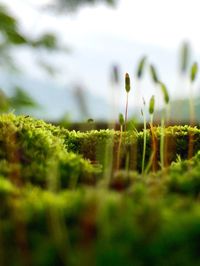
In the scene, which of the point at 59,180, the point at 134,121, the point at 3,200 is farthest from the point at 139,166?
the point at 3,200

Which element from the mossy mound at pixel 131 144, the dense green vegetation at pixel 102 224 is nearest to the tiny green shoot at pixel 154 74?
the dense green vegetation at pixel 102 224

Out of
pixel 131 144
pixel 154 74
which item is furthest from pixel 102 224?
pixel 131 144

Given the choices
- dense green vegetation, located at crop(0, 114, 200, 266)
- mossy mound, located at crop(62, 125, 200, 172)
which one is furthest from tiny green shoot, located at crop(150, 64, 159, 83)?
mossy mound, located at crop(62, 125, 200, 172)

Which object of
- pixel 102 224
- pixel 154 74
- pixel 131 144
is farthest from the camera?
pixel 131 144

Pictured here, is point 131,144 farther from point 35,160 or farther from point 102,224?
point 102,224

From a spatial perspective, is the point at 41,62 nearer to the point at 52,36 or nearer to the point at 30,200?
the point at 52,36

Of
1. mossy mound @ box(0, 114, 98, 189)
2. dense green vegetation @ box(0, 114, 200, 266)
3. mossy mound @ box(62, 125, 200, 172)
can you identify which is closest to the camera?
dense green vegetation @ box(0, 114, 200, 266)

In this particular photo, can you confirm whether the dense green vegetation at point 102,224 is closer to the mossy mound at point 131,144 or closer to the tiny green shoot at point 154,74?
the tiny green shoot at point 154,74

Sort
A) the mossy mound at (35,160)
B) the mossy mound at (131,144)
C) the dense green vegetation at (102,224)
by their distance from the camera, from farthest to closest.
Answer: the mossy mound at (131,144)
the mossy mound at (35,160)
the dense green vegetation at (102,224)

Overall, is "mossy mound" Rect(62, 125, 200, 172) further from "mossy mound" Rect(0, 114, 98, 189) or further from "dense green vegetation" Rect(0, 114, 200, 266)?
"dense green vegetation" Rect(0, 114, 200, 266)

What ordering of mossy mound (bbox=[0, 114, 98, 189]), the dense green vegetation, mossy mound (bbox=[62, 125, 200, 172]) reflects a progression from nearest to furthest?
the dense green vegetation < mossy mound (bbox=[0, 114, 98, 189]) < mossy mound (bbox=[62, 125, 200, 172])
